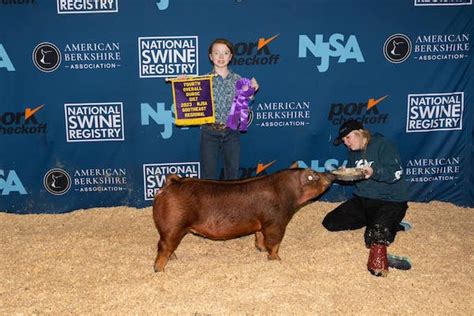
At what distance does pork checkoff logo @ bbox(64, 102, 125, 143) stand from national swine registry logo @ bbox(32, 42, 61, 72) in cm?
45

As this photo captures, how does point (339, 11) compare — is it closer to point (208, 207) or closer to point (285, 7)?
point (285, 7)

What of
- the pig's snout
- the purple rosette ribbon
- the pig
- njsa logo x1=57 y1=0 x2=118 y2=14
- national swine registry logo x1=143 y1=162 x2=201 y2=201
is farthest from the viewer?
national swine registry logo x1=143 y1=162 x2=201 y2=201

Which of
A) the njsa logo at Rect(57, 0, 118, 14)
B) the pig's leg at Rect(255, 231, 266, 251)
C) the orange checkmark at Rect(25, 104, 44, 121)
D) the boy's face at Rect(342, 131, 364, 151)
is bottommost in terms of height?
the pig's leg at Rect(255, 231, 266, 251)

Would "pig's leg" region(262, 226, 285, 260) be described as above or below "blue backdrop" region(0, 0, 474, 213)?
below

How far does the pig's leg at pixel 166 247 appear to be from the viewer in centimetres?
446

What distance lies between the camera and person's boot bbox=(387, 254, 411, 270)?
472 cm

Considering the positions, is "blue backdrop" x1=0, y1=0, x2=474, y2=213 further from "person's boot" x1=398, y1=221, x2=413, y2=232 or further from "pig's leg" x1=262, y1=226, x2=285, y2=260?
"pig's leg" x1=262, y1=226, x2=285, y2=260

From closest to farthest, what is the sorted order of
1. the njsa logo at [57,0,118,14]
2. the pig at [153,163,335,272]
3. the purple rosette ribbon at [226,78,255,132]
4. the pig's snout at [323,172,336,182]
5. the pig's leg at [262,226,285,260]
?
the pig at [153,163,335,272] < the pig's leg at [262,226,285,260] < the pig's snout at [323,172,336,182] < the purple rosette ribbon at [226,78,255,132] < the njsa logo at [57,0,118,14]

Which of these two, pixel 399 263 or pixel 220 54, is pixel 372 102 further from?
pixel 399 263

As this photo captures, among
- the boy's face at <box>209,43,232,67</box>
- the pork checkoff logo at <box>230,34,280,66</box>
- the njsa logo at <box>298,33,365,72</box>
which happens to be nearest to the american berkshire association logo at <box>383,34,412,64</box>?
the njsa logo at <box>298,33,365,72</box>

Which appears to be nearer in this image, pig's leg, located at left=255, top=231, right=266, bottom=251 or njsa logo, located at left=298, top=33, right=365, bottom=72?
pig's leg, located at left=255, top=231, right=266, bottom=251

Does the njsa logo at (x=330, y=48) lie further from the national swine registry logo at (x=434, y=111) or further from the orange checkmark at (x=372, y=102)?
the national swine registry logo at (x=434, y=111)

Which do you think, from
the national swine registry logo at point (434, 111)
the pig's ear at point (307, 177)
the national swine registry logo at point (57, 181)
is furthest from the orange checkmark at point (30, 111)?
the national swine registry logo at point (434, 111)

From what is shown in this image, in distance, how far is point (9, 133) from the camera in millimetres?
6051
